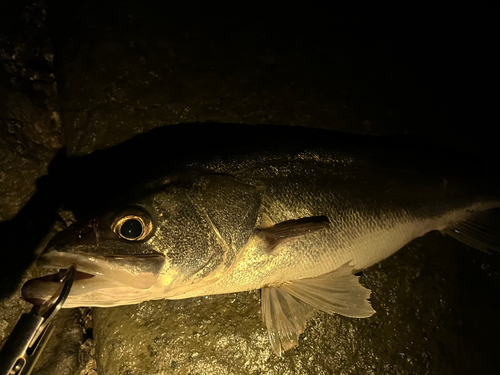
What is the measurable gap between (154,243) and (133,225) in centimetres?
15

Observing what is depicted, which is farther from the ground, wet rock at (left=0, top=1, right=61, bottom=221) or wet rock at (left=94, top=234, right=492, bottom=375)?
wet rock at (left=0, top=1, right=61, bottom=221)

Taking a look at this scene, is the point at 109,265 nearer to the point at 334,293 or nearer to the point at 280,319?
the point at 280,319

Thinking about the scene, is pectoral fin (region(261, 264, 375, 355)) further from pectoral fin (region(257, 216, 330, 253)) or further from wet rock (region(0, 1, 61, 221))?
wet rock (region(0, 1, 61, 221))

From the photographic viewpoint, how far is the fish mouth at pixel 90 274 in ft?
5.41

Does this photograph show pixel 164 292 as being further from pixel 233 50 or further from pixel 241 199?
pixel 233 50

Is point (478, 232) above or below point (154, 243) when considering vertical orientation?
below

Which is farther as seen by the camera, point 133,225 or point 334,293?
point 334,293

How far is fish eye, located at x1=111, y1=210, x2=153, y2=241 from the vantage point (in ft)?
5.76

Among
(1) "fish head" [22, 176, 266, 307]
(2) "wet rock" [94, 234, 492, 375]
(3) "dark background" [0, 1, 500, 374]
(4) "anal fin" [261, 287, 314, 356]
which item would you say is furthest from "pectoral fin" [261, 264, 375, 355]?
(3) "dark background" [0, 1, 500, 374]

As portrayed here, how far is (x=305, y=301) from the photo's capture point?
226 cm

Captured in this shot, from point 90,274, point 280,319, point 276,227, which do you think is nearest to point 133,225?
point 90,274

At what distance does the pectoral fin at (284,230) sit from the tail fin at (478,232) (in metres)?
1.35

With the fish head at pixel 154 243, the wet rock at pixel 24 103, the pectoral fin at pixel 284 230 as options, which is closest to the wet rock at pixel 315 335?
the fish head at pixel 154 243

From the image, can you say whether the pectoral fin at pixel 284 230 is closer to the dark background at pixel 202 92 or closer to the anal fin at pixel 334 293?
the anal fin at pixel 334 293
